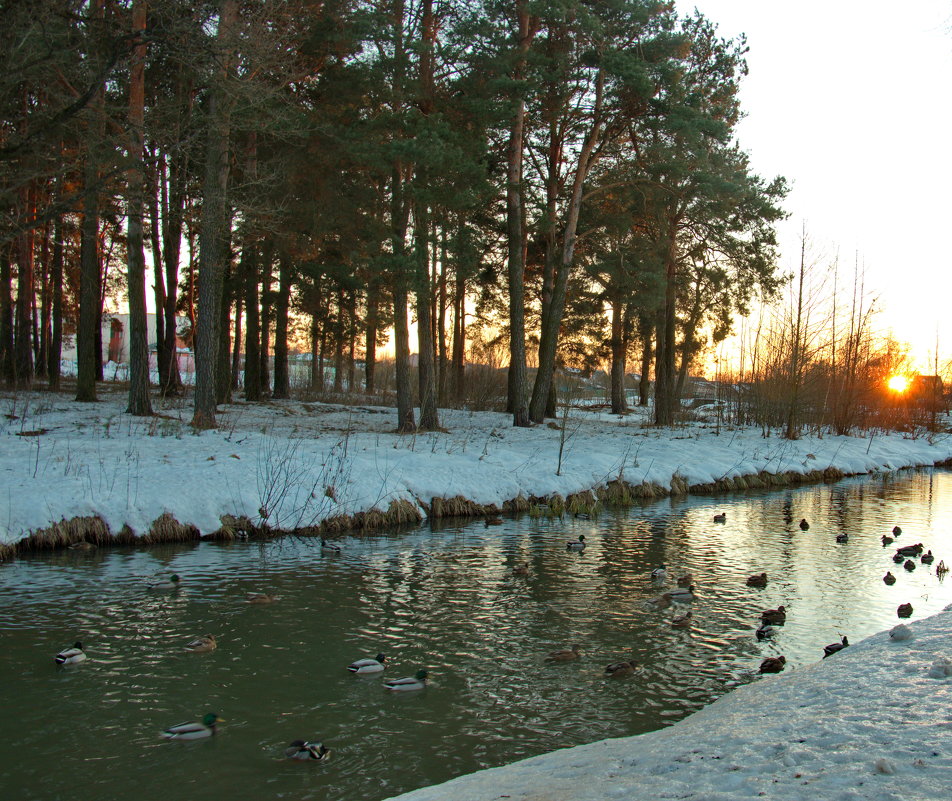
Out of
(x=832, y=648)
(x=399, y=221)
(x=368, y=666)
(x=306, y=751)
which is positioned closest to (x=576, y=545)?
(x=832, y=648)

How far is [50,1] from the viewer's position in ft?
31.7

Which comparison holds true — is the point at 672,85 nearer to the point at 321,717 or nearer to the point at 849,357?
the point at 849,357

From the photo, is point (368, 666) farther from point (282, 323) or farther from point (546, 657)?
point (282, 323)

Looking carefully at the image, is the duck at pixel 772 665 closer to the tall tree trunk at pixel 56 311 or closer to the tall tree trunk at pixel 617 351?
the tall tree trunk at pixel 56 311

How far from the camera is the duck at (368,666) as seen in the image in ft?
22.4

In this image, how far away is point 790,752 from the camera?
420 cm

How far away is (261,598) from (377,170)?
12.9m

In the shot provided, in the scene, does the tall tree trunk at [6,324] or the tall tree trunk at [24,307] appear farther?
the tall tree trunk at [6,324]

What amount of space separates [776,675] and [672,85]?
56.6 feet

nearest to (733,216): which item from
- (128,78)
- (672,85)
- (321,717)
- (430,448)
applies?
(672,85)

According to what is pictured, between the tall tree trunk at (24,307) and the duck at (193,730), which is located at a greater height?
the tall tree trunk at (24,307)

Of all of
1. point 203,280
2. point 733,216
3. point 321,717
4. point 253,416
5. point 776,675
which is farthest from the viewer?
point 733,216

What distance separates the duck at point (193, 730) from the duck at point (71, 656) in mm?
1790

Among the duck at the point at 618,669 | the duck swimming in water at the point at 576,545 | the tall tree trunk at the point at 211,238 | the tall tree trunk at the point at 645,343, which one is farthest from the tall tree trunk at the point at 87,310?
the tall tree trunk at the point at 645,343
